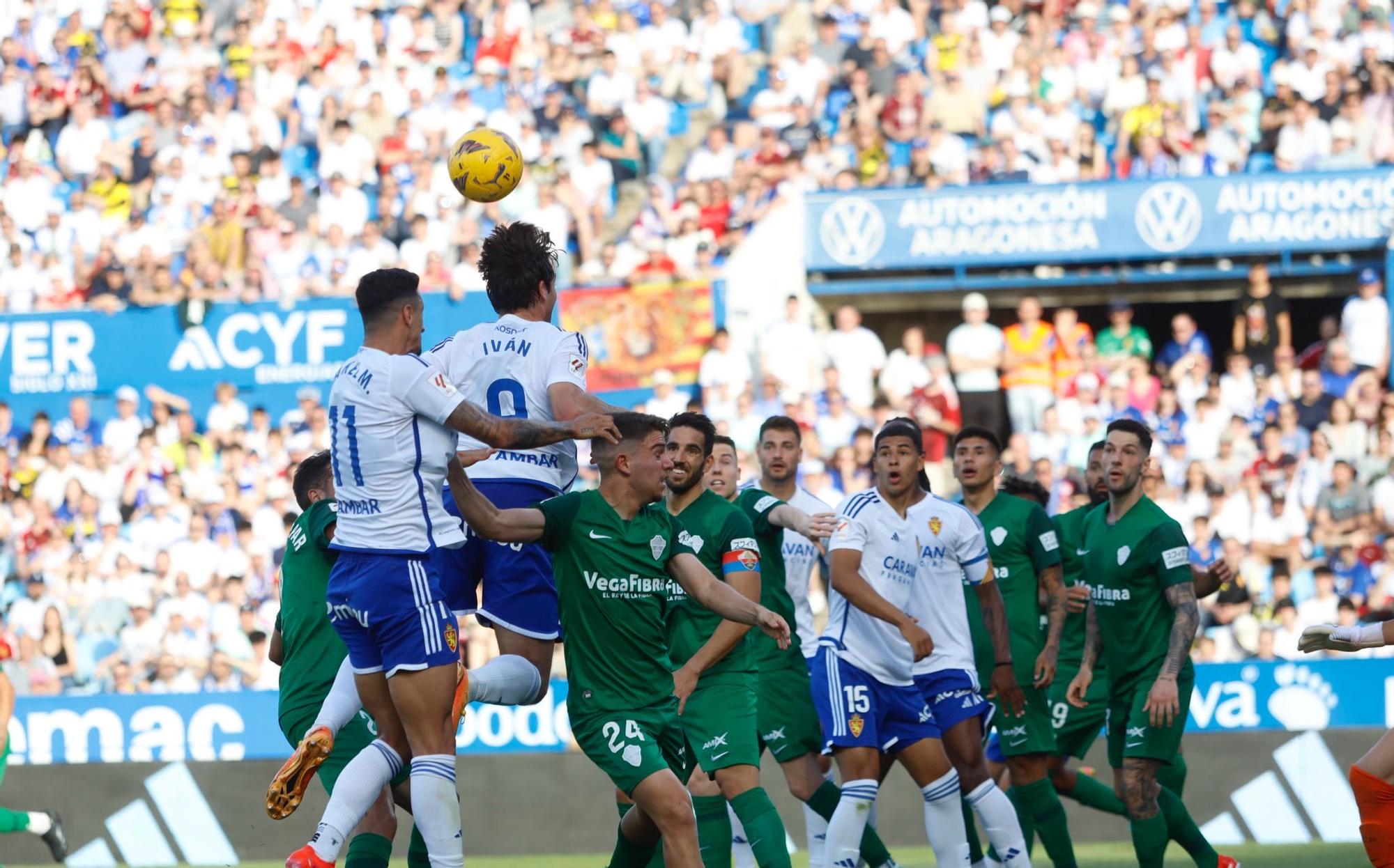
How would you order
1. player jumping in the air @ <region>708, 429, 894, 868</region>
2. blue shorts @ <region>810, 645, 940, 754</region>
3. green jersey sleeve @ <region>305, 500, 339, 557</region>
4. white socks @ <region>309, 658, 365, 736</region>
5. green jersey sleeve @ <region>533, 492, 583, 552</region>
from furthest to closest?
player jumping in the air @ <region>708, 429, 894, 868</region> → blue shorts @ <region>810, 645, 940, 754</region> → green jersey sleeve @ <region>305, 500, 339, 557</region> → white socks @ <region>309, 658, 365, 736</region> → green jersey sleeve @ <region>533, 492, 583, 552</region>

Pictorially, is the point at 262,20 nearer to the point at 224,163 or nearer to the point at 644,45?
the point at 224,163

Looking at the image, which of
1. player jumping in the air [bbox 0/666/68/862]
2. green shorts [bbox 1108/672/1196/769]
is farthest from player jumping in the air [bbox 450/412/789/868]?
player jumping in the air [bbox 0/666/68/862]

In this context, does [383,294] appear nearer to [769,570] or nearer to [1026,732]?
[769,570]

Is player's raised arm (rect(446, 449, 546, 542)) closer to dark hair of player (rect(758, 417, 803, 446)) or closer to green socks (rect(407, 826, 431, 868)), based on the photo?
green socks (rect(407, 826, 431, 868))

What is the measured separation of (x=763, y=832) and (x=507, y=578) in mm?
1631

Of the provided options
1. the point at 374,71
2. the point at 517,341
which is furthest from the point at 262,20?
the point at 517,341

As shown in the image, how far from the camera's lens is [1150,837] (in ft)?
31.8

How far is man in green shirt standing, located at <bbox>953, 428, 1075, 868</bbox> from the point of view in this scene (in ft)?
33.7

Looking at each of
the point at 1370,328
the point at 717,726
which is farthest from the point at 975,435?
the point at 1370,328

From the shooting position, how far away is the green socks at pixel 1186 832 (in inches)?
397

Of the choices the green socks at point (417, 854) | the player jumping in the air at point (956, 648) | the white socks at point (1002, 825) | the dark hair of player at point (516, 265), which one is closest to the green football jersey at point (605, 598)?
the dark hair of player at point (516, 265)

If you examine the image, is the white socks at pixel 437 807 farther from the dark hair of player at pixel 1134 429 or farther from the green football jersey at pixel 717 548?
the dark hair of player at pixel 1134 429

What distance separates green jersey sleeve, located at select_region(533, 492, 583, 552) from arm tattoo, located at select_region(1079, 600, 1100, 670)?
3896mm

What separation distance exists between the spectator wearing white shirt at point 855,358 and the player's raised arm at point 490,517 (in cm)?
1058
